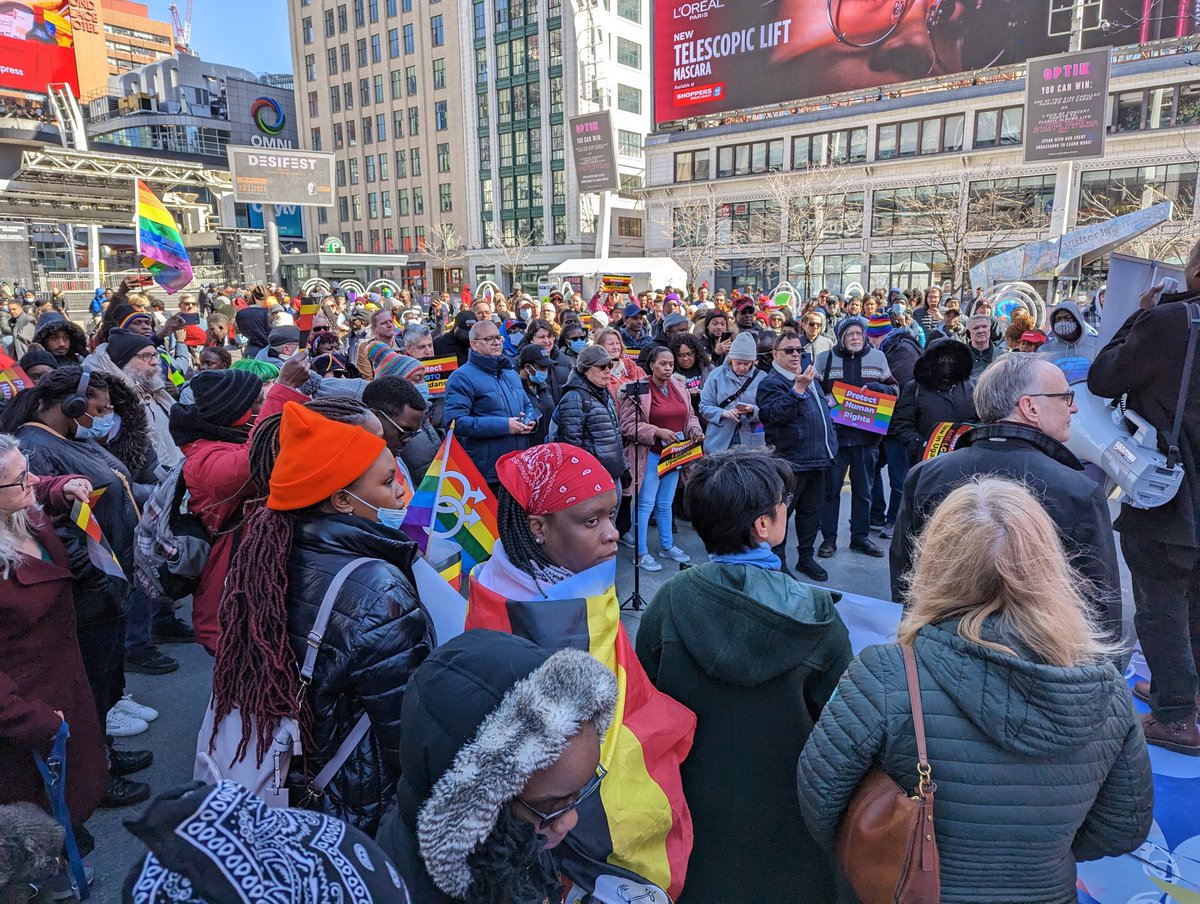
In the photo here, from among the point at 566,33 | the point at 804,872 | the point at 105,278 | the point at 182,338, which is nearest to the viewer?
the point at 804,872

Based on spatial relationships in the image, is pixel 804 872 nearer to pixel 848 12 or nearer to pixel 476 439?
pixel 476 439

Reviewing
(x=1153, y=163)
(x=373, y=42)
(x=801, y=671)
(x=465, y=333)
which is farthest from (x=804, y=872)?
(x=373, y=42)

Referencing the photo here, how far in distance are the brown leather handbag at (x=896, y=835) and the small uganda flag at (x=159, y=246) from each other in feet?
41.2

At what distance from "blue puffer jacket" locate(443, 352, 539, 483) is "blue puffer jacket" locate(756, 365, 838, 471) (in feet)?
6.75

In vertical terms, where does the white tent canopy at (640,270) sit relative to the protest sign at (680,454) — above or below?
above

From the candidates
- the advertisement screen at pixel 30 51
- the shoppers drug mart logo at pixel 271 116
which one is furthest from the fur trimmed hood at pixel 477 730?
the shoppers drug mart logo at pixel 271 116

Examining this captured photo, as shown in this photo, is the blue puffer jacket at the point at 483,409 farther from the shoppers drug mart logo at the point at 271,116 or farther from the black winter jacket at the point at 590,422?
the shoppers drug mart logo at the point at 271,116

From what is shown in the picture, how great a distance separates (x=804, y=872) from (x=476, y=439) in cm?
429

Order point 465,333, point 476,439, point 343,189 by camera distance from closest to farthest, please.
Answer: point 476,439 < point 465,333 < point 343,189

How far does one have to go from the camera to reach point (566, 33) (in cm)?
5184

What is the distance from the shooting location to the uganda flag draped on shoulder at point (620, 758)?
1.73 m

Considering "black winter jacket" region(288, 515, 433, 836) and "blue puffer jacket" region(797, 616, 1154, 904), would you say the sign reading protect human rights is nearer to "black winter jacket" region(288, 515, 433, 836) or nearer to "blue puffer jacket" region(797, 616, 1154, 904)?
"black winter jacket" region(288, 515, 433, 836)

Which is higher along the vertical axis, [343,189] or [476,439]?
[343,189]

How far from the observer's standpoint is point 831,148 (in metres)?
42.3
